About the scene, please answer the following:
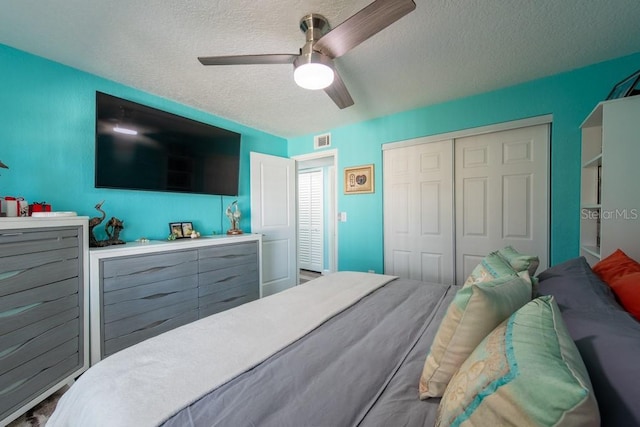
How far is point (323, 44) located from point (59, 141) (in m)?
2.21

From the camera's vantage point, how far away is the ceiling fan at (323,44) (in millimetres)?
1147

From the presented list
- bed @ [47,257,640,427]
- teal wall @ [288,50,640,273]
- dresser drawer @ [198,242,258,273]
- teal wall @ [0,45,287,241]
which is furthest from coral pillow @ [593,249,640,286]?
teal wall @ [0,45,287,241]

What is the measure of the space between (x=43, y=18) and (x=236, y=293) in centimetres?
251

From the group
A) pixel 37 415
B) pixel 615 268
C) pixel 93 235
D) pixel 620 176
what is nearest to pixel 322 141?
pixel 93 235

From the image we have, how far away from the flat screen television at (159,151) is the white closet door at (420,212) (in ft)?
6.70

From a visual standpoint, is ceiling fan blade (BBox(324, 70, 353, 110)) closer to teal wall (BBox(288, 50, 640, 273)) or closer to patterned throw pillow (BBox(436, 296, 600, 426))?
teal wall (BBox(288, 50, 640, 273))

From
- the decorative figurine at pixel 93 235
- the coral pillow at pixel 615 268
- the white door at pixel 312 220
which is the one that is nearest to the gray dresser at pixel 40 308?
the decorative figurine at pixel 93 235

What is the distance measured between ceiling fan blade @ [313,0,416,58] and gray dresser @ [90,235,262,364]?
78.1 inches

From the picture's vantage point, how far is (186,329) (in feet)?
3.69

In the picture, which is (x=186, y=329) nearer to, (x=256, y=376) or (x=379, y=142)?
(x=256, y=376)

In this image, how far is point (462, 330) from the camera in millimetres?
705

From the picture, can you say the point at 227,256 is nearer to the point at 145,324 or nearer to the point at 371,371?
the point at 145,324

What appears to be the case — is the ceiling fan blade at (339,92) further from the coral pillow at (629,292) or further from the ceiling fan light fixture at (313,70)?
the coral pillow at (629,292)

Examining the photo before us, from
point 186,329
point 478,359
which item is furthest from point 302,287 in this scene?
point 478,359
